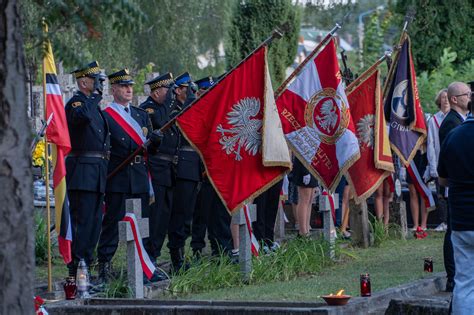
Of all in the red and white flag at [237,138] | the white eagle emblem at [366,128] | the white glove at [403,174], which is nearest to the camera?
the red and white flag at [237,138]

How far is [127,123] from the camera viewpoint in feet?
41.3

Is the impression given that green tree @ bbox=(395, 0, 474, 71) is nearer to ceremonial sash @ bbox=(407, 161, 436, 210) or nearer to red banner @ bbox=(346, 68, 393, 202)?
ceremonial sash @ bbox=(407, 161, 436, 210)

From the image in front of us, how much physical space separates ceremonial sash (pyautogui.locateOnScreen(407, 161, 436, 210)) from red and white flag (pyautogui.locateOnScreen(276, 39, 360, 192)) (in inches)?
155

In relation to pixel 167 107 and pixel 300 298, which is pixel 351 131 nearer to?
pixel 167 107

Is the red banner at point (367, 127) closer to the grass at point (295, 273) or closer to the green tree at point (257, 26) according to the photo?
the grass at point (295, 273)

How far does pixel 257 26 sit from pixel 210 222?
1818cm

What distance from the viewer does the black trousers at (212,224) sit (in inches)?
552

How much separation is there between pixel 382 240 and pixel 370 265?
296 centimetres

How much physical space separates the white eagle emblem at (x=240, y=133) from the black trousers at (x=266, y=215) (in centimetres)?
256

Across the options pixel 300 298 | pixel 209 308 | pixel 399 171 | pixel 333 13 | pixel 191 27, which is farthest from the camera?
pixel 191 27

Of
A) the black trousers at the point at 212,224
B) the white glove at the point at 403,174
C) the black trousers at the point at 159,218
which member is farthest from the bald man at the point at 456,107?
the white glove at the point at 403,174

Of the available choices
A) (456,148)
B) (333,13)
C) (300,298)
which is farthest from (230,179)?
(333,13)

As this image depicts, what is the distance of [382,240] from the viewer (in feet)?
55.7

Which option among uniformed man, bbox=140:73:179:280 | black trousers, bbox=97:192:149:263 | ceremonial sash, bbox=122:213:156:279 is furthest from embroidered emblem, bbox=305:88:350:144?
ceremonial sash, bbox=122:213:156:279
